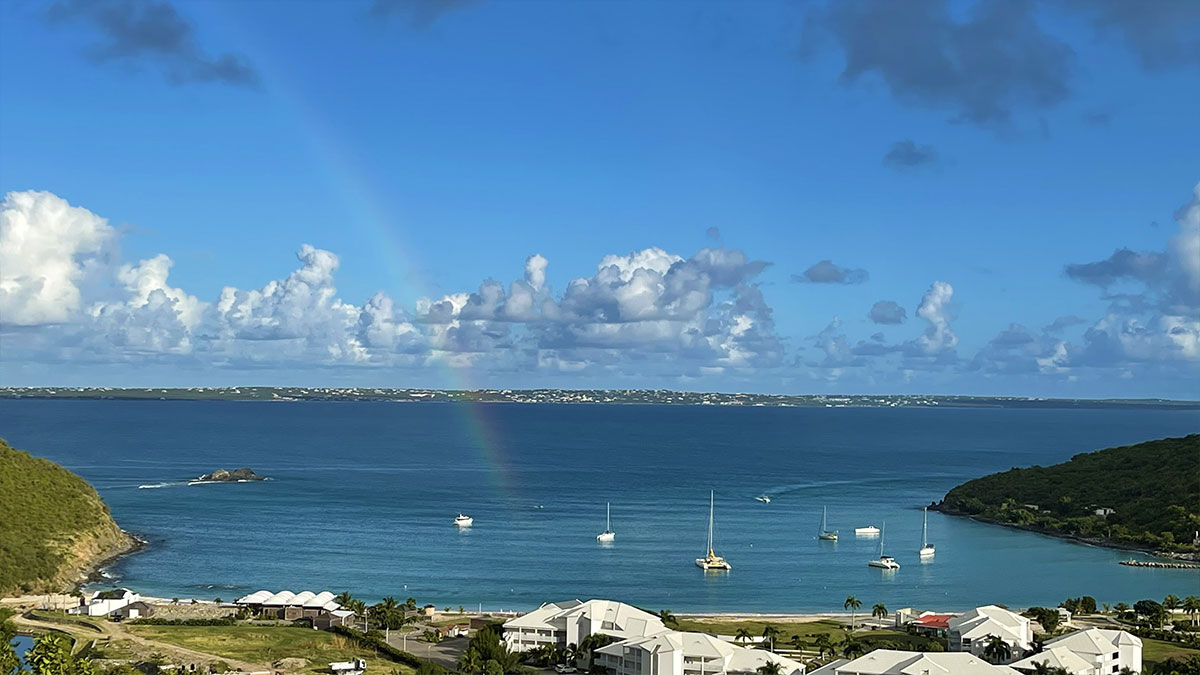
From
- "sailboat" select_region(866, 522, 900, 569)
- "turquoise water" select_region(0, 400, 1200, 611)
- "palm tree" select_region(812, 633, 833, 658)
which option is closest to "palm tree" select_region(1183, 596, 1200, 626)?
"turquoise water" select_region(0, 400, 1200, 611)

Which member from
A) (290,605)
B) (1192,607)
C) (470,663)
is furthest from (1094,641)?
(290,605)

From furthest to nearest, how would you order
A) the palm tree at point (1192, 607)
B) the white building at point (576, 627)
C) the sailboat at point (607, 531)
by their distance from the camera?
the sailboat at point (607, 531), the palm tree at point (1192, 607), the white building at point (576, 627)

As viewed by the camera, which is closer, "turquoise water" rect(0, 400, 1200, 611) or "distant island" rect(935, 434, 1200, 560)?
"turquoise water" rect(0, 400, 1200, 611)

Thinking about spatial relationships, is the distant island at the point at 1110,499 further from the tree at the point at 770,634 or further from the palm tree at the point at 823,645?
the palm tree at the point at 823,645

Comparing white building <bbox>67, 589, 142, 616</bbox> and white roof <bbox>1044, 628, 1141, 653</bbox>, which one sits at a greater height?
white roof <bbox>1044, 628, 1141, 653</bbox>

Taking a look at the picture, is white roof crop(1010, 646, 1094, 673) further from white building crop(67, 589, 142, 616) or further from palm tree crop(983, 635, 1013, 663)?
white building crop(67, 589, 142, 616)

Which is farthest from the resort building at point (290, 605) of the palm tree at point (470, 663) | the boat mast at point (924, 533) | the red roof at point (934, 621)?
the boat mast at point (924, 533)
